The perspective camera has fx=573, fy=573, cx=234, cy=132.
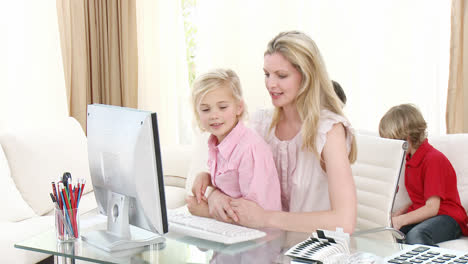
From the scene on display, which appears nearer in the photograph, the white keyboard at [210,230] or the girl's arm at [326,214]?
the white keyboard at [210,230]

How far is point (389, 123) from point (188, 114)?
2.17 metres

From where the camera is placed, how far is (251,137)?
1.91 metres

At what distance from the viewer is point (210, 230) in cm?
167

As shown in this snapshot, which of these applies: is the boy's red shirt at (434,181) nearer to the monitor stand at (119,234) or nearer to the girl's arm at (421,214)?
the girl's arm at (421,214)

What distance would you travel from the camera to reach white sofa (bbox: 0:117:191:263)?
267 centimetres

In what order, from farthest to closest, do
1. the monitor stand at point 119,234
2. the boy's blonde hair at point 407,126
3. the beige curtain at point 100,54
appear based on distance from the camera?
the beige curtain at point 100,54, the boy's blonde hair at point 407,126, the monitor stand at point 119,234

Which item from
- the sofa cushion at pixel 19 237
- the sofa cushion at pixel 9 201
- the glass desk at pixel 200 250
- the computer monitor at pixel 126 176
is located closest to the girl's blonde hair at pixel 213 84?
the computer monitor at pixel 126 176

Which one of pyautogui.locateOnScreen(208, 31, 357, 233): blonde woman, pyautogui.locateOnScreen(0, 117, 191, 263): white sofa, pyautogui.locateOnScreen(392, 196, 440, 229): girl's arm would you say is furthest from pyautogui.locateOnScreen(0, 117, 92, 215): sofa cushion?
pyautogui.locateOnScreen(392, 196, 440, 229): girl's arm

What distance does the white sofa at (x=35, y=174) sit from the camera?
2.67 meters

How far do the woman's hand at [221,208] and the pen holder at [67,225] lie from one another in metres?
0.42

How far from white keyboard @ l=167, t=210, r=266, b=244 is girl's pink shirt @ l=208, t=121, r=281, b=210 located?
0.16m

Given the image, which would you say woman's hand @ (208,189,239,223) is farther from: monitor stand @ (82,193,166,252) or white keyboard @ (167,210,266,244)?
monitor stand @ (82,193,166,252)

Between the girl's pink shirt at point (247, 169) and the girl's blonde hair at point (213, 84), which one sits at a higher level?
the girl's blonde hair at point (213, 84)

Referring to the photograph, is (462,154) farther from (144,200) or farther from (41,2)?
(41,2)
